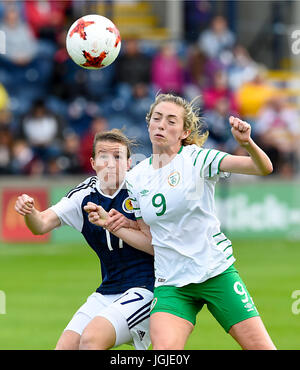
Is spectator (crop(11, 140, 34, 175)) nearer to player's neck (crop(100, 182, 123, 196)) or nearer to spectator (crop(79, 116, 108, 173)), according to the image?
spectator (crop(79, 116, 108, 173))

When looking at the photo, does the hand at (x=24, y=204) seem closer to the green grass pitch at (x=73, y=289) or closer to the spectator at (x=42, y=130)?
the green grass pitch at (x=73, y=289)

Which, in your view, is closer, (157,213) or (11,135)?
(157,213)

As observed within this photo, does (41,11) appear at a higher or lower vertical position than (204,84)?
higher

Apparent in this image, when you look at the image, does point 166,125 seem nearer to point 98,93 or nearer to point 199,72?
point 98,93

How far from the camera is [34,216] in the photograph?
6164 millimetres

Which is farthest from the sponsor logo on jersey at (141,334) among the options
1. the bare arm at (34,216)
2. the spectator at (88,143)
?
the spectator at (88,143)

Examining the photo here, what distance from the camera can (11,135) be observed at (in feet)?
53.1

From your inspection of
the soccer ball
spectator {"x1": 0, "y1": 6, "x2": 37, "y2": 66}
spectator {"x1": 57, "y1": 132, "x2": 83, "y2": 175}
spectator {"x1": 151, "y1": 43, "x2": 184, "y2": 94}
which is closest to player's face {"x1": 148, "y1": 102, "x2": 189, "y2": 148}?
the soccer ball

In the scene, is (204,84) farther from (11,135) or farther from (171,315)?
(171,315)

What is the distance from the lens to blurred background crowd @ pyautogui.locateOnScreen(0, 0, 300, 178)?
16281 mm

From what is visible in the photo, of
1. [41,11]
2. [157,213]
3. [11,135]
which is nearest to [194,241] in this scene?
[157,213]
